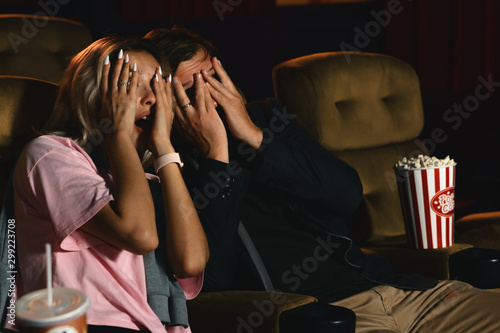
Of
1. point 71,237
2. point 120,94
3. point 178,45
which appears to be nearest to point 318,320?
point 71,237

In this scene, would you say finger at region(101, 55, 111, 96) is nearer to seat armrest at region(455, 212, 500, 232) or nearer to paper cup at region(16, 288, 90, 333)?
paper cup at region(16, 288, 90, 333)

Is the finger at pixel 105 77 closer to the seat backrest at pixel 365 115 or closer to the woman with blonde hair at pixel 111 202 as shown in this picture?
the woman with blonde hair at pixel 111 202

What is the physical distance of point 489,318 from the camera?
58.8 inches

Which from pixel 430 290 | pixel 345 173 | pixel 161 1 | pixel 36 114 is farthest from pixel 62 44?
pixel 161 1

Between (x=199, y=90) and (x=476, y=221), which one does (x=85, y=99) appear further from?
(x=476, y=221)

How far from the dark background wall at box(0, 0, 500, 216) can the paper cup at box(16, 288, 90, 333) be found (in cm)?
289

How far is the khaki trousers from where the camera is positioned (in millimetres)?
1475

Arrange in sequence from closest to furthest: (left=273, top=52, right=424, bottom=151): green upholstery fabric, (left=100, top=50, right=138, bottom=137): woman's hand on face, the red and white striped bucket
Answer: (left=100, top=50, right=138, bottom=137): woman's hand on face, the red and white striped bucket, (left=273, top=52, right=424, bottom=151): green upholstery fabric

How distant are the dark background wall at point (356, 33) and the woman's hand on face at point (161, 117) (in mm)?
2311

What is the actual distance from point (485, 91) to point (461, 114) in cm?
48

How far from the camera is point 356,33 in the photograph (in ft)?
13.7

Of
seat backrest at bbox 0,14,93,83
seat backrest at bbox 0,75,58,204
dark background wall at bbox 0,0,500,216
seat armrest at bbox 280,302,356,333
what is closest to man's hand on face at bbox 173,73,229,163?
seat backrest at bbox 0,75,58,204

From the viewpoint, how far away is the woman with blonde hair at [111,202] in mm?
1062

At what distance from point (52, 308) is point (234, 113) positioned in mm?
849
